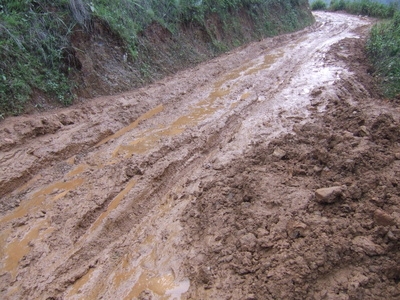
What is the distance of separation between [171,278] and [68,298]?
941 mm

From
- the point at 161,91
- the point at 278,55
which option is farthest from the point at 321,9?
the point at 161,91

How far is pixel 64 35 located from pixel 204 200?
4885 millimetres

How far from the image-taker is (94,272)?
262 centimetres

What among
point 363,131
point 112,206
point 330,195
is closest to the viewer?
point 330,195

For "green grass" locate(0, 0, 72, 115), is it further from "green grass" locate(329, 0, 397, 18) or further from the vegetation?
the vegetation

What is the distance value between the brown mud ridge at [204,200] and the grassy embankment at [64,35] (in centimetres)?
63

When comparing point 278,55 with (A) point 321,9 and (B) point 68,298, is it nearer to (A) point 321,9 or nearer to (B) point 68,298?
(B) point 68,298

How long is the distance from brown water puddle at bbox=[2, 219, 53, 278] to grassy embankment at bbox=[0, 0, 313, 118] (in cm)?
243

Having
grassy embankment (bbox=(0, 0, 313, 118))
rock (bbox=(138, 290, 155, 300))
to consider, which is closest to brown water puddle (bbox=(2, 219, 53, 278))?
rock (bbox=(138, 290, 155, 300))

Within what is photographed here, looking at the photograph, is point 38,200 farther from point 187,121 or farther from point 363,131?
point 363,131

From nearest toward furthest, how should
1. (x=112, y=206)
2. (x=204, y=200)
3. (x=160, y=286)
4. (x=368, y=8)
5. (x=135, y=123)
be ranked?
(x=160, y=286)
(x=204, y=200)
(x=112, y=206)
(x=135, y=123)
(x=368, y=8)

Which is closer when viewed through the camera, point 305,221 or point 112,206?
point 305,221

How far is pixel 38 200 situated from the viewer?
11.3 ft

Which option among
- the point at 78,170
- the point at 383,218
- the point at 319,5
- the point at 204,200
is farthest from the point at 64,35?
the point at 319,5
